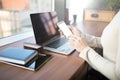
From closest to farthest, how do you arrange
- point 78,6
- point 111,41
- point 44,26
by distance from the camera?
point 111,41 < point 44,26 < point 78,6

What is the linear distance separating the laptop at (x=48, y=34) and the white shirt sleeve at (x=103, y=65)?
0.15 metres

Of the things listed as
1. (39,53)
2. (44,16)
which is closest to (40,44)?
(39,53)

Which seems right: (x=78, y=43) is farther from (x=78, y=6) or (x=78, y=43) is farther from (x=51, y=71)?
(x=78, y=6)

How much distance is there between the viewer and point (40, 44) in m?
1.19

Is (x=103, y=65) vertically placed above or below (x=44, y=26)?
below

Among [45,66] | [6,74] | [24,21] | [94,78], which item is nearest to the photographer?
[6,74]

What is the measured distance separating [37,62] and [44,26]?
393 millimetres

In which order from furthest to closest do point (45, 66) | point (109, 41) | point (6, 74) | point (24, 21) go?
1. point (24, 21)
2. point (109, 41)
3. point (45, 66)
4. point (6, 74)

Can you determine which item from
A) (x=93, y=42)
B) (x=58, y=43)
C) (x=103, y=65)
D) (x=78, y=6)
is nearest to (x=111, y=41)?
(x=103, y=65)

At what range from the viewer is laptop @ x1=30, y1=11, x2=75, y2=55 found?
115 centimetres

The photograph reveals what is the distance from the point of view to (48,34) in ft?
4.30

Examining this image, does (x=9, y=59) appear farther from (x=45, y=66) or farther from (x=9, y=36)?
(x=9, y=36)

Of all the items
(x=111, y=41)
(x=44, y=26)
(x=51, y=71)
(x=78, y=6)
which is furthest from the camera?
(x=78, y=6)

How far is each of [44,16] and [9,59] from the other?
0.50 m
